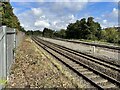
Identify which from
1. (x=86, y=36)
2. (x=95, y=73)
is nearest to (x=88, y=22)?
(x=86, y=36)

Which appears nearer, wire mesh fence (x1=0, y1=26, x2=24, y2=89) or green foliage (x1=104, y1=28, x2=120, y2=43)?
wire mesh fence (x1=0, y1=26, x2=24, y2=89)

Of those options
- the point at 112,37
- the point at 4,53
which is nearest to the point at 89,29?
the point at 112,37

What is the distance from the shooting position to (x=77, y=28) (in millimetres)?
110188

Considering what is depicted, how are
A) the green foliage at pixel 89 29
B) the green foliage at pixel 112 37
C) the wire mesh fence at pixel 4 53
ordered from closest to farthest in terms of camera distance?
the wire mesh fence at pixel 4 53 → the green foliage at pixel 112 37 → the green foliage at pixel 89 29

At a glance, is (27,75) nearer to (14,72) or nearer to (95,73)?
(14,72)

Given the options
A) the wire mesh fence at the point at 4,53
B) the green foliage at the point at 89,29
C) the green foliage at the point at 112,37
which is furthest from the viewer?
the green foliage at the point at 89,29

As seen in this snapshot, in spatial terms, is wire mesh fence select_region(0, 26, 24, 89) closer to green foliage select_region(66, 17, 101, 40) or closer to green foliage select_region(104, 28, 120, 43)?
green foliage select_region(104, 28, 120, 43)

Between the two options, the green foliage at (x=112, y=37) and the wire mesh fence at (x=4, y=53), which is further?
the green foliage at (x=112, y=37)

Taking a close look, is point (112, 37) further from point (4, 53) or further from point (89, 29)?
point (4, 53)

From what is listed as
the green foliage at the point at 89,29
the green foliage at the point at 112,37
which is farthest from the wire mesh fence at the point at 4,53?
the green foliage at the point at 89,29

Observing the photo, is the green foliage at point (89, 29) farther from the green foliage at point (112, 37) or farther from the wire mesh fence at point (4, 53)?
the wire mesh fence at point (4, 53)

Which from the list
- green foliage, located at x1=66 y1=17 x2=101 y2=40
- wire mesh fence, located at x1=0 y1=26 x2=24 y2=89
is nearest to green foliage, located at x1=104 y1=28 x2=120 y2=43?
green foliage, located at x1=66 y1=17 x2=101 y2=40

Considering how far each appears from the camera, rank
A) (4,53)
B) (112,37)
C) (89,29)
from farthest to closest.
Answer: (89,29) → (112,37) → (4,53)

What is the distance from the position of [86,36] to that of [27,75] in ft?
296
